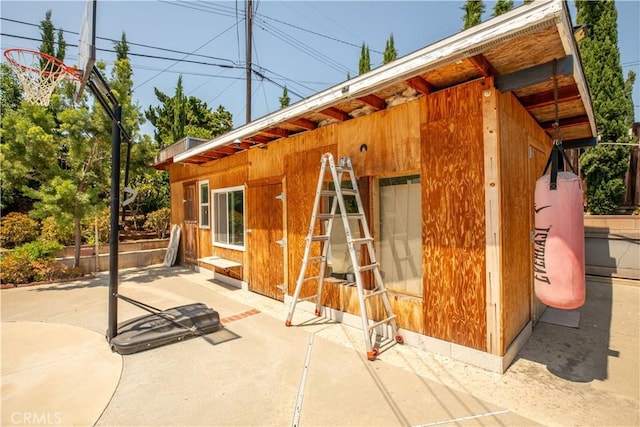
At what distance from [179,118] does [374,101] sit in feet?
46.1

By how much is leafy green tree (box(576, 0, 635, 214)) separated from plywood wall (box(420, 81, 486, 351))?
1064 centimetres

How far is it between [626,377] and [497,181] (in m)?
2.11

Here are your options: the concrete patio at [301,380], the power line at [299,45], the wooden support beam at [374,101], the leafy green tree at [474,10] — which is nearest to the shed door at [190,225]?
the concrete patio at [301,380]

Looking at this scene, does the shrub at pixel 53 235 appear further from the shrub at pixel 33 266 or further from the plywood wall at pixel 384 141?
the plywood wall at pixel 384 141

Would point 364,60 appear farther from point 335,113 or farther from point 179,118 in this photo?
point 335,113

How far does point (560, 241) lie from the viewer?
95.7 inches

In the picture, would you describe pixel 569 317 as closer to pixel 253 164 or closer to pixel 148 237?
pixel 253 164

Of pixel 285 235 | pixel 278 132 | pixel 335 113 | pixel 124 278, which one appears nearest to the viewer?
pixel 335 113

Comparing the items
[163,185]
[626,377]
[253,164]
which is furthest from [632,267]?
[163,185]

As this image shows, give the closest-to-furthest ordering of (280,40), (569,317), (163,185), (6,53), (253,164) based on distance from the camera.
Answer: (569,317) < (6,53) < (253,164) < (280,40) < (163,185)

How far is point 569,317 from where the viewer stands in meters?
4.21

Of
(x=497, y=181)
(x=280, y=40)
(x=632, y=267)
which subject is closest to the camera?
(x=497, y=181)

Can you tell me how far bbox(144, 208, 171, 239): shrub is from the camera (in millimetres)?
11180

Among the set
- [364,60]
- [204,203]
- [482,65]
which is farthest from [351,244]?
[364,60]
